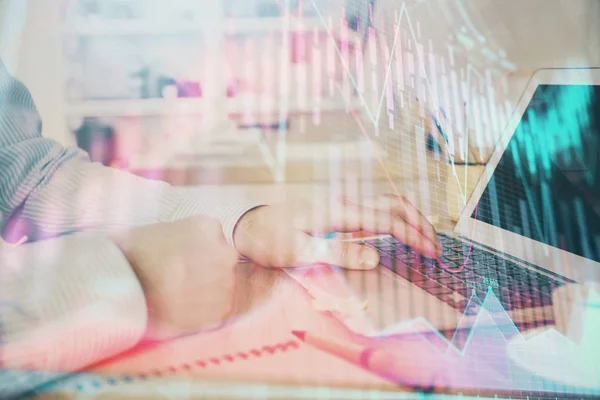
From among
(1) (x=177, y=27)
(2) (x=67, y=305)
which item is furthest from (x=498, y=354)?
(1) (x=177, y=27)

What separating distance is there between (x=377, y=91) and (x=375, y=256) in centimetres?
29

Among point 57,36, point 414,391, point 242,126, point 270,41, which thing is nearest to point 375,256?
point 414,391

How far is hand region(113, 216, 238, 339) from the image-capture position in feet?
2.03

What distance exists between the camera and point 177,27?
74 cm

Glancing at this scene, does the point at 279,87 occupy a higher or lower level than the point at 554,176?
higher

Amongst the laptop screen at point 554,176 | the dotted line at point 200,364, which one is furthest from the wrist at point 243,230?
the laptop screen at point 554,176

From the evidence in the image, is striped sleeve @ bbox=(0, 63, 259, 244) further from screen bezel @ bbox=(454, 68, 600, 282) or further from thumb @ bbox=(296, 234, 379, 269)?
screen bezel @ bbox=(454, 68, 600, 282)

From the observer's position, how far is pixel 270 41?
0.74 m

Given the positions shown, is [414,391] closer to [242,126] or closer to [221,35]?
[242,126]

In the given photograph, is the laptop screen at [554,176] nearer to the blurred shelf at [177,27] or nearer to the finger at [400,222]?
the finger at [400,222]

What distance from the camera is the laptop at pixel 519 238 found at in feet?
2.11

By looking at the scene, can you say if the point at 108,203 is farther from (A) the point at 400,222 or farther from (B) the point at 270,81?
(A) the point at 400,222

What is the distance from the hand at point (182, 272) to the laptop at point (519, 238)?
210 mm

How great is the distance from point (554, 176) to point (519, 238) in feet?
0.42
